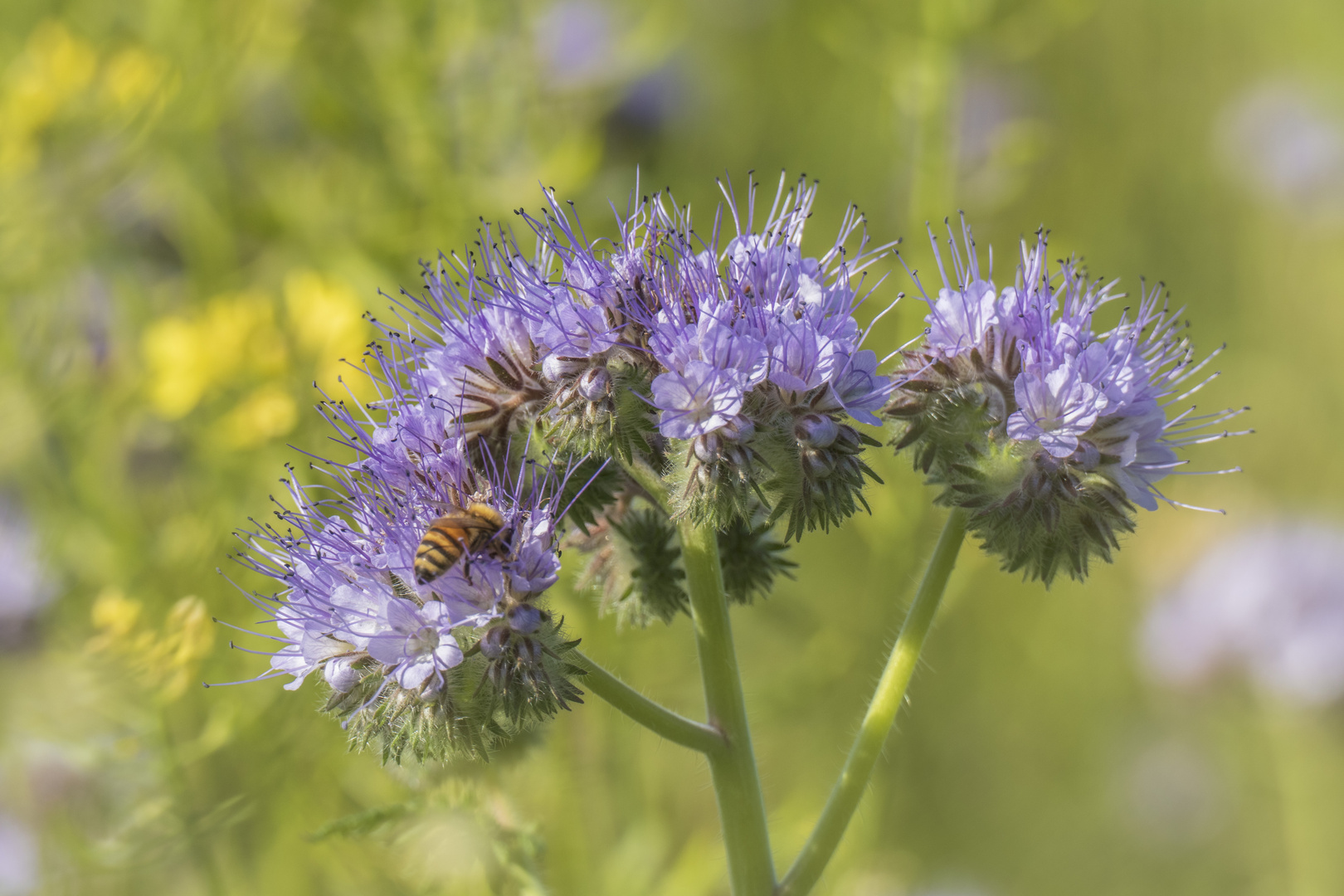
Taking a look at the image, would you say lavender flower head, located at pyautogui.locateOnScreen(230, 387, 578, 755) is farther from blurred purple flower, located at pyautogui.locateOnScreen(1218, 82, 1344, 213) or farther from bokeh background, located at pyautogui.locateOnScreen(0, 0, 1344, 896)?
blurred purple flower, located at pyautogui.locateOnScreen(1218, 82, 1344, 213)

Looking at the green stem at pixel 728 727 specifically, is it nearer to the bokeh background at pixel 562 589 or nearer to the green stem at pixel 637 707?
the green stem at pixel 637 707

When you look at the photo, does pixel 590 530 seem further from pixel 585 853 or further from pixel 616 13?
pixel 616 13

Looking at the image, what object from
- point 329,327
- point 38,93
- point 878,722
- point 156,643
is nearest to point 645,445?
point 878,722

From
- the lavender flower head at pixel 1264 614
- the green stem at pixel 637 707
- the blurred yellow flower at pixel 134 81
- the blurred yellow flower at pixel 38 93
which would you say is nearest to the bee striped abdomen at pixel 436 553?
the green stem at pixel 637 707

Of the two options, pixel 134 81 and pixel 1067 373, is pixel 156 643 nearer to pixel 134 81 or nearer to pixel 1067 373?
pixel 134 81

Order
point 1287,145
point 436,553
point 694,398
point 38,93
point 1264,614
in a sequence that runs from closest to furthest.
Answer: point 436,553
point 694,398
point 38,93
point 1264,614
point 1287,145

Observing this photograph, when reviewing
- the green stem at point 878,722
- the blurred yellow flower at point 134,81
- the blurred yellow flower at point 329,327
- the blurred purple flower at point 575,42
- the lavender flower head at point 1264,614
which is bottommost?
the green stem at point 878,722
